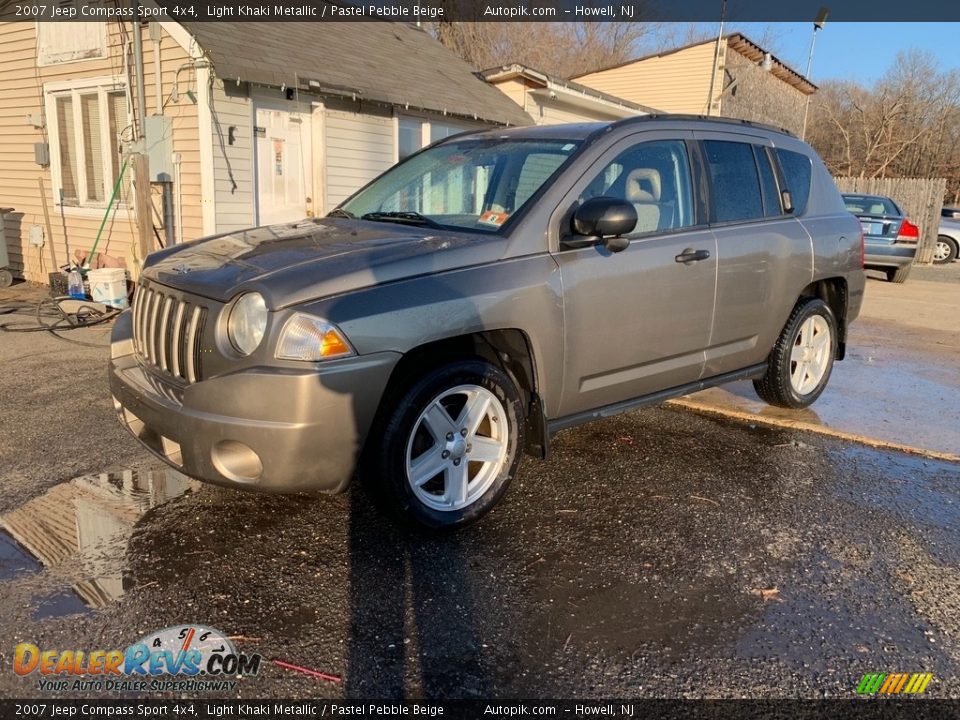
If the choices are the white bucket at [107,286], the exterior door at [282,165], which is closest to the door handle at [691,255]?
the exterior door at [282,165]

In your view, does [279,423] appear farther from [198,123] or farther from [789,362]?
[198,123]

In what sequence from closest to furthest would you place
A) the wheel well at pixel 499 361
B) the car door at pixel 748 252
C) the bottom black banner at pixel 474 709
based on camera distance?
the bottom black banner at pixel 474 709, the wheel well at pixel 499 361, the car door at pixel 748 252

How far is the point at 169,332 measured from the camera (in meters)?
3.20

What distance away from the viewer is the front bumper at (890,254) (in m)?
14.0

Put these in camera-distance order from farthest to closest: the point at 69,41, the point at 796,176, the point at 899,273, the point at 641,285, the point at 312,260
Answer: the point at 899,273, the point at 69,41, the point at 796,176, the point at 641,285, the point at 312,260

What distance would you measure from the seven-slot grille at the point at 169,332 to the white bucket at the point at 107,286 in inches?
223

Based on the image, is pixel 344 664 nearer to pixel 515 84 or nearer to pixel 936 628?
pixel 936 628

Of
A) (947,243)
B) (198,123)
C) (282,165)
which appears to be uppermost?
(198,123)

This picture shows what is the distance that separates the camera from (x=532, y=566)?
3.06 metres

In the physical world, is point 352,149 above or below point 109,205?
above

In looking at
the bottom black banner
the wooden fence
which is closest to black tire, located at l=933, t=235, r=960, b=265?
the wooden fence

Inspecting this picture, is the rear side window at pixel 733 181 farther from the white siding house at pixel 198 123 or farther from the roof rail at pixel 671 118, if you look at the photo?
the white siding house at pixel 198 123

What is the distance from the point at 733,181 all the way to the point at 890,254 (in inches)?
455

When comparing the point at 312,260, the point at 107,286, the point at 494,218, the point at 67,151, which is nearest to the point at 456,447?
the point at 312,260
